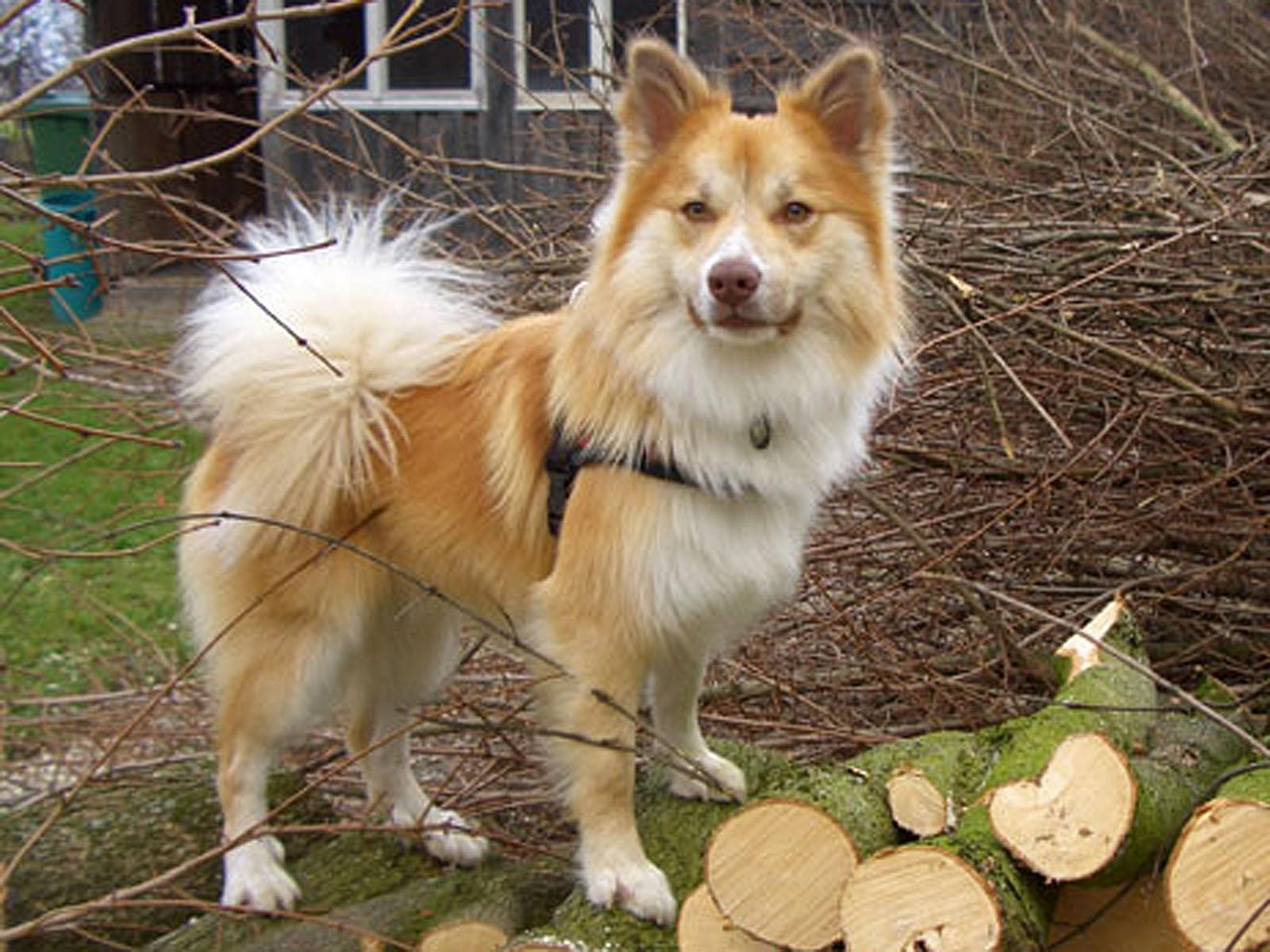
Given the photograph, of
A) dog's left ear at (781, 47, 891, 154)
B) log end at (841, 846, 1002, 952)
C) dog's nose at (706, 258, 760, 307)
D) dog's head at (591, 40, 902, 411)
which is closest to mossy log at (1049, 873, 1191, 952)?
log end at (841, 846, 1002, 952)

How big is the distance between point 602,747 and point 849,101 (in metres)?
1.58

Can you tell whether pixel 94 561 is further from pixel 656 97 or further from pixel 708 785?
pixel 656 97

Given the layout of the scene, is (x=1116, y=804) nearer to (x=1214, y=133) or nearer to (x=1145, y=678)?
(x=1145, y=678)

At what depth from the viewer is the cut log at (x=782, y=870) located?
8.34ft

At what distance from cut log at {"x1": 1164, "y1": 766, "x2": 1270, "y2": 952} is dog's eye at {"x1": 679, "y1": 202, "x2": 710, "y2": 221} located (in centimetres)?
155

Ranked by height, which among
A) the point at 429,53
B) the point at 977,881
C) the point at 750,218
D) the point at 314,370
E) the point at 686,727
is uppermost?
the point at 429,53

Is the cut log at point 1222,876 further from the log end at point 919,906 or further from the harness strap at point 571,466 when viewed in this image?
the harness strap at point 571,466

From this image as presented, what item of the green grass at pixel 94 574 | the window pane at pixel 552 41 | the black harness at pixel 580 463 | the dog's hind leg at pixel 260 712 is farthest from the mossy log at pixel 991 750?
the window pane at pixel 552 41

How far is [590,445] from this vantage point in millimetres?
3049

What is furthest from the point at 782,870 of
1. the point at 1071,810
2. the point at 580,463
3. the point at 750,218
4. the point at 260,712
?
the point at 260,712

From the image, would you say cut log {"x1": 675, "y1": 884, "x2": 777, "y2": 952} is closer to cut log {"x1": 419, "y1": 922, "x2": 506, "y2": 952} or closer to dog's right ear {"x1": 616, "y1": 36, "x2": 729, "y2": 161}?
cut log {"x1": 419, "y1": 922, "x2": 506, "y2": 952}

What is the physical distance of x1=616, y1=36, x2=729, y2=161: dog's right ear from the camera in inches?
119

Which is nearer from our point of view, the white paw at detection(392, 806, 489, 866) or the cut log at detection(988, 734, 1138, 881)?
the cut log at detection(988, 734, 1138, 881)

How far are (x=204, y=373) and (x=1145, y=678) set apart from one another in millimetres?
2496
